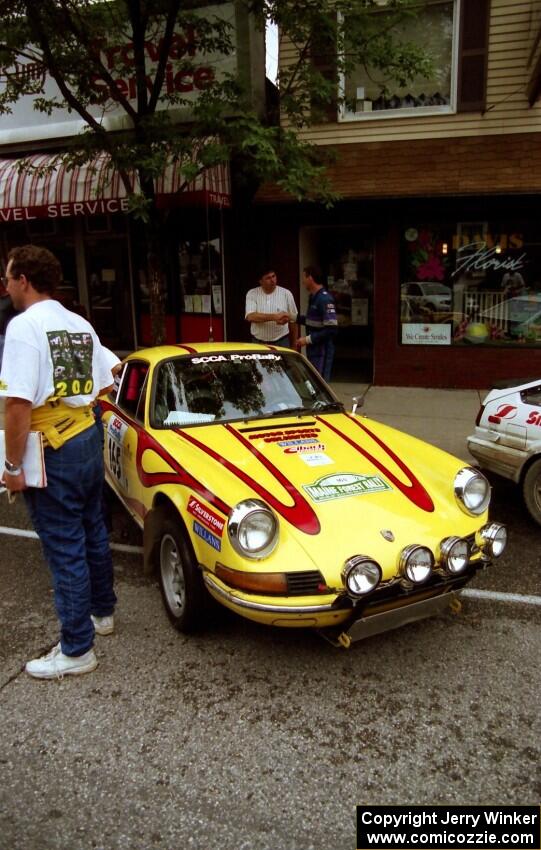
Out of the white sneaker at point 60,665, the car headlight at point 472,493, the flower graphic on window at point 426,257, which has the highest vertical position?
the flower graphic on window at point 426,257

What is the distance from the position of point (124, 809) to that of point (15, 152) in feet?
39.4

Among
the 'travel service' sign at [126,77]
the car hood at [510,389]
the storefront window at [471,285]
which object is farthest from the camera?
the storefront window at [471,285]

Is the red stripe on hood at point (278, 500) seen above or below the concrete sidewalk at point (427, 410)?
above

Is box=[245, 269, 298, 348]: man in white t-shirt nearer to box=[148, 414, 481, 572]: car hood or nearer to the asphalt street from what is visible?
box=[148, 414, 481, 572]: car hood


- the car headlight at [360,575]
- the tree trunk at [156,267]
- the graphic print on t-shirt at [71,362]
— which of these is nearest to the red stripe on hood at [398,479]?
the car headlight at [360,575]

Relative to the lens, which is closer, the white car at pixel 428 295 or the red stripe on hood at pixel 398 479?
the red stripe on hood at pixel 398 479

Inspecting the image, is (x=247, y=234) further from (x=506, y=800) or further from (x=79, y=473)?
(x=506, y=800)

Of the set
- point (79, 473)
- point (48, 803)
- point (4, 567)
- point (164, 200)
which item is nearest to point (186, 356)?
point (79, 473)

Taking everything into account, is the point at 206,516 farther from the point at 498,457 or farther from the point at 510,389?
the point at 510,389

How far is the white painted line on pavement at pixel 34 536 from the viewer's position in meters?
4.96

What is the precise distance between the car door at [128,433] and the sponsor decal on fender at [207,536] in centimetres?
89

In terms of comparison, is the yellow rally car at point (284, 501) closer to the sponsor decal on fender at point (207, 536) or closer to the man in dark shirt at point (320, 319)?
the sponsor decal on fender at point (207, 536)

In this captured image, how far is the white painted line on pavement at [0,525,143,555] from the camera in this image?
4965mm

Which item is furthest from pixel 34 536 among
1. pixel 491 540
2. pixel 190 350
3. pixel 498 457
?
pixel 498 457
